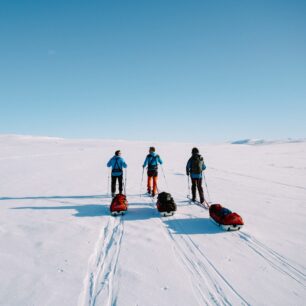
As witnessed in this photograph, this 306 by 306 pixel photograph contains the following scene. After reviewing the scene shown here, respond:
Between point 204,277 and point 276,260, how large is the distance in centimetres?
197

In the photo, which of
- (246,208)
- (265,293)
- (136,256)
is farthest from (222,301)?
(246,208)

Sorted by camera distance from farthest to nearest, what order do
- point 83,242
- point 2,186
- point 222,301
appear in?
point 2,186
point 83,242
point 222,301

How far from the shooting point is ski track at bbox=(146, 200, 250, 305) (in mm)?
4172

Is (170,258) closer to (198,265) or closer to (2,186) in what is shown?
(198,265)

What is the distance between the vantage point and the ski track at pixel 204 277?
164 inches

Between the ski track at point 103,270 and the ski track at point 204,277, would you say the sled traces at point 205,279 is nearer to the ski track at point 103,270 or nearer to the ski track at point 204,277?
the ski track at point 204,277

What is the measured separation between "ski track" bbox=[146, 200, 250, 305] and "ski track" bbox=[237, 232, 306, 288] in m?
1.40

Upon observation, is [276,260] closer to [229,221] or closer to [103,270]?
[229,221]

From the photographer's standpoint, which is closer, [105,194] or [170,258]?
[170,258]

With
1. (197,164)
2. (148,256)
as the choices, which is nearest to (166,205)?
(197,164)

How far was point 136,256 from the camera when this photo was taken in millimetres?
5656

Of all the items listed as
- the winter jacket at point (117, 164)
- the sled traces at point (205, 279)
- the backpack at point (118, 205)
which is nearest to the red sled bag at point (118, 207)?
the backpack at point (118, 205)

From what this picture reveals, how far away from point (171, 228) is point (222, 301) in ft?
11.0

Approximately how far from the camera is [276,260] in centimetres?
550
